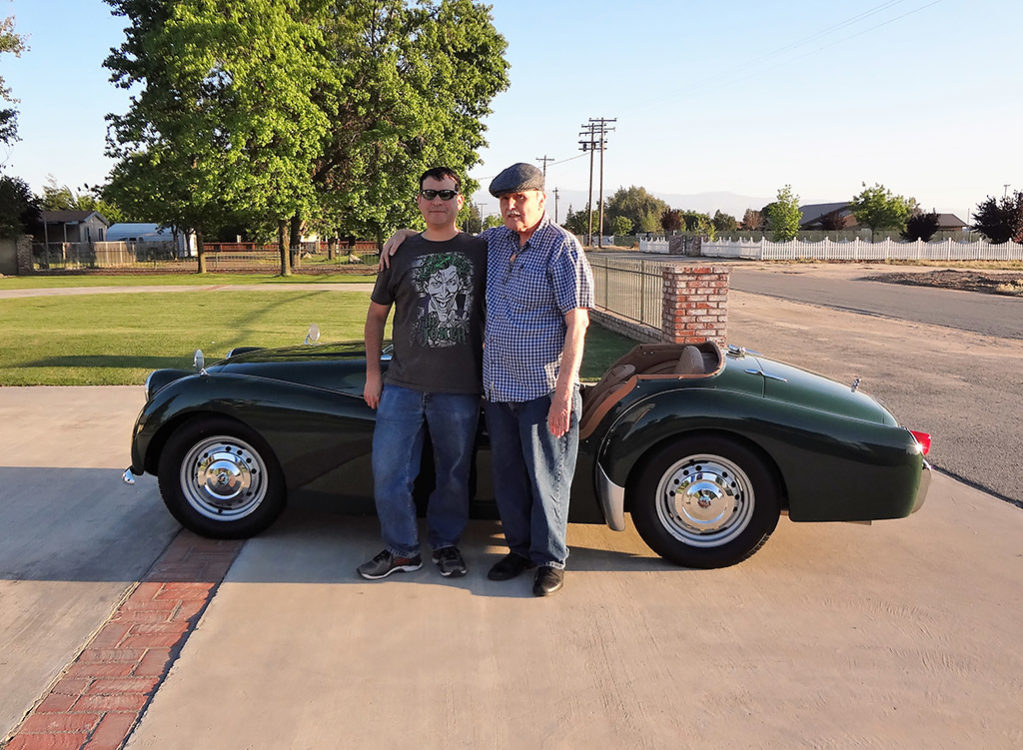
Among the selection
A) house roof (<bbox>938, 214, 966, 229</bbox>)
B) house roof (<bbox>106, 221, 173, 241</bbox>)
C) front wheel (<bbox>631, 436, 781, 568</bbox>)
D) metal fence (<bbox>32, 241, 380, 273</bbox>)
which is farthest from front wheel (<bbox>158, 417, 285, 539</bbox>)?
house roof (<bbox>938, 214, 966, 229</bbox>)

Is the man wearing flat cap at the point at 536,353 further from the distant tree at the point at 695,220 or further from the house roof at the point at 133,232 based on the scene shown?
the distant tree at the point at 695,220

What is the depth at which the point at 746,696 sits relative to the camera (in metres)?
2.86

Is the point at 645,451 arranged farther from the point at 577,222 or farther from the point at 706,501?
the point at 577,222

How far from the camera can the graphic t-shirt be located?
369 centimetres

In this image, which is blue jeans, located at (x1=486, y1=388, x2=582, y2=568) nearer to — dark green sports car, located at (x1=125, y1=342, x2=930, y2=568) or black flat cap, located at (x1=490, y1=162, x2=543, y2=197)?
dark green sports car, located at (x1=125, y1=342, x2=930, y2=568)

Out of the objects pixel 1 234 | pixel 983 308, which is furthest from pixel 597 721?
Answer: pixel 1 234

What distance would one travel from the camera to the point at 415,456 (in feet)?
12.6

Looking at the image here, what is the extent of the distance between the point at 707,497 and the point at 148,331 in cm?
1230

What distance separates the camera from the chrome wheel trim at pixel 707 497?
3799 millimetres

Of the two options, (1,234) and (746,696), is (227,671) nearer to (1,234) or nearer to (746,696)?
(746,696)

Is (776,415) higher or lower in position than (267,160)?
lower

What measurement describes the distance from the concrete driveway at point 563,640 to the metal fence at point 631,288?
22.1 ft

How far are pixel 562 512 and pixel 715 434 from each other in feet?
2.65

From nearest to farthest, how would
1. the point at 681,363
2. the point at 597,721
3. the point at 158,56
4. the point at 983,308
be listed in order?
the point at 597,721, the point at 681,363, the point at 983,308, the point at 158,56
